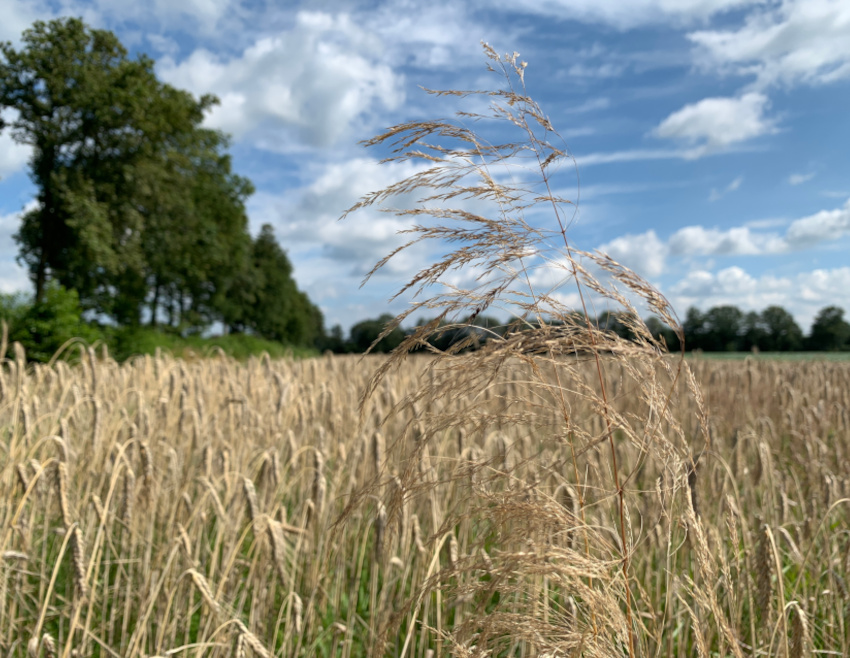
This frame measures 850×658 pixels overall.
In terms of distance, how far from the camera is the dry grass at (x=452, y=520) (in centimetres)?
116

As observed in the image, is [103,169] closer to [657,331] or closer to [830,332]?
[657,331]

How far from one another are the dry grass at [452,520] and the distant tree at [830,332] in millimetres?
33504

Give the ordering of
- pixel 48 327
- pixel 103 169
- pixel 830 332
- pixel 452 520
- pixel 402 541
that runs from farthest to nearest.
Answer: pixel 830 332
pixel 103 169
pixel 48 327
pixel 402 541
pixel 452 520

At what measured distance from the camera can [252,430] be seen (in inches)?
156

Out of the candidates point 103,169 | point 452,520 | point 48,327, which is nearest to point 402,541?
point 452,520

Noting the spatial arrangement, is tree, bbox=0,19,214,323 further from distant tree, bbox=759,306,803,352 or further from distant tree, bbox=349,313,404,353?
distant tree, bbox=759,306,803,352

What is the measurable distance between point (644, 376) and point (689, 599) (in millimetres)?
1746

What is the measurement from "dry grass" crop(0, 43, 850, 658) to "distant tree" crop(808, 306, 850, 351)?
33.5 metres

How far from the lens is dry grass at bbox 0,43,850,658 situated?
3.79 ft

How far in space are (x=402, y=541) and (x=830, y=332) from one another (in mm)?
39164

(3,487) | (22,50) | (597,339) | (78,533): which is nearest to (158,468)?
(3,487)

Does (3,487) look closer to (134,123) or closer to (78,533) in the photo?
(78,533)

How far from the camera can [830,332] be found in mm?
33594

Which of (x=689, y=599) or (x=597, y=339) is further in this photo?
(x=689, y=599)
